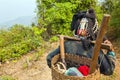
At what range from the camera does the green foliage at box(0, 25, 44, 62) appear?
1005cm

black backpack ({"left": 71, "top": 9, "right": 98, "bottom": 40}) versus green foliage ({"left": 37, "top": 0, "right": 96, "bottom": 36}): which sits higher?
black backpack ({"left": 71, "top": 9, "right": 98, "bottom": 40})

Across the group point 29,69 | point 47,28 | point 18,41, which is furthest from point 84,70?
point 47,28

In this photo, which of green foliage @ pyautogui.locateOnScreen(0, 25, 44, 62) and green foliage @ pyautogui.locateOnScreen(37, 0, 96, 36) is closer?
green foliage @ pyautogui.locateOnScreen(0, 25, 44, 62)

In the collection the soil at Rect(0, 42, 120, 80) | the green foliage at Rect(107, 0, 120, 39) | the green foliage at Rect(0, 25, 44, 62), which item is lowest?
the soil at Rect(0, 42, 120, 80)

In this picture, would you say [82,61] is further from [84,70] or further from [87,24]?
[87,24]

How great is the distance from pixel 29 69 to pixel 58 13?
11.2 ft

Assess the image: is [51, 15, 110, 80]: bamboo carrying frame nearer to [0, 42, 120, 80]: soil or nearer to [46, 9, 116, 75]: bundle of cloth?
[46, 9, 116, 75]: bundle of cloth

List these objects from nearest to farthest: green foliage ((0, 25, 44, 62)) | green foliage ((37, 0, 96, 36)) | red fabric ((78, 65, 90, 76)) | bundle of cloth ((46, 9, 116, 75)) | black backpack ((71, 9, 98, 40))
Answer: red fabric ((78, 65, 90, 76)) → bundle of cloth ((46, 9, 116, 75)) → black backpack ((71, 9, 98, 40)) → green foliage ((0, 25, 44, 62)) → green foliage ((37, 0, 96, 36))

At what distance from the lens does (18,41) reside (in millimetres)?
11523

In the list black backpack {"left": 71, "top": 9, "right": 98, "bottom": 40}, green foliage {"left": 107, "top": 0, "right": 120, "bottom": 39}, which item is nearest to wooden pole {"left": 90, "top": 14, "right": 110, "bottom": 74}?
black backpack {"left": 71, "top": 9, "right": 98, "bottom": 40}

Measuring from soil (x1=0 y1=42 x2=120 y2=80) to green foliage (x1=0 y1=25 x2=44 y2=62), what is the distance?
31 cm

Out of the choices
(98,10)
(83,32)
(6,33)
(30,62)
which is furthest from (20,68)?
(83,32)

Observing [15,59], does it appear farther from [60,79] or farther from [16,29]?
[60,79]

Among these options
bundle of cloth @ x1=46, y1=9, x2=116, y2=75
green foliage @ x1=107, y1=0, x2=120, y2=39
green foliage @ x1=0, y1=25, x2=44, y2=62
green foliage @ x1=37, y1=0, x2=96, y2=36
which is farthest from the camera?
green foliage @ x1=37, y1=0, x2=96, y2=36
